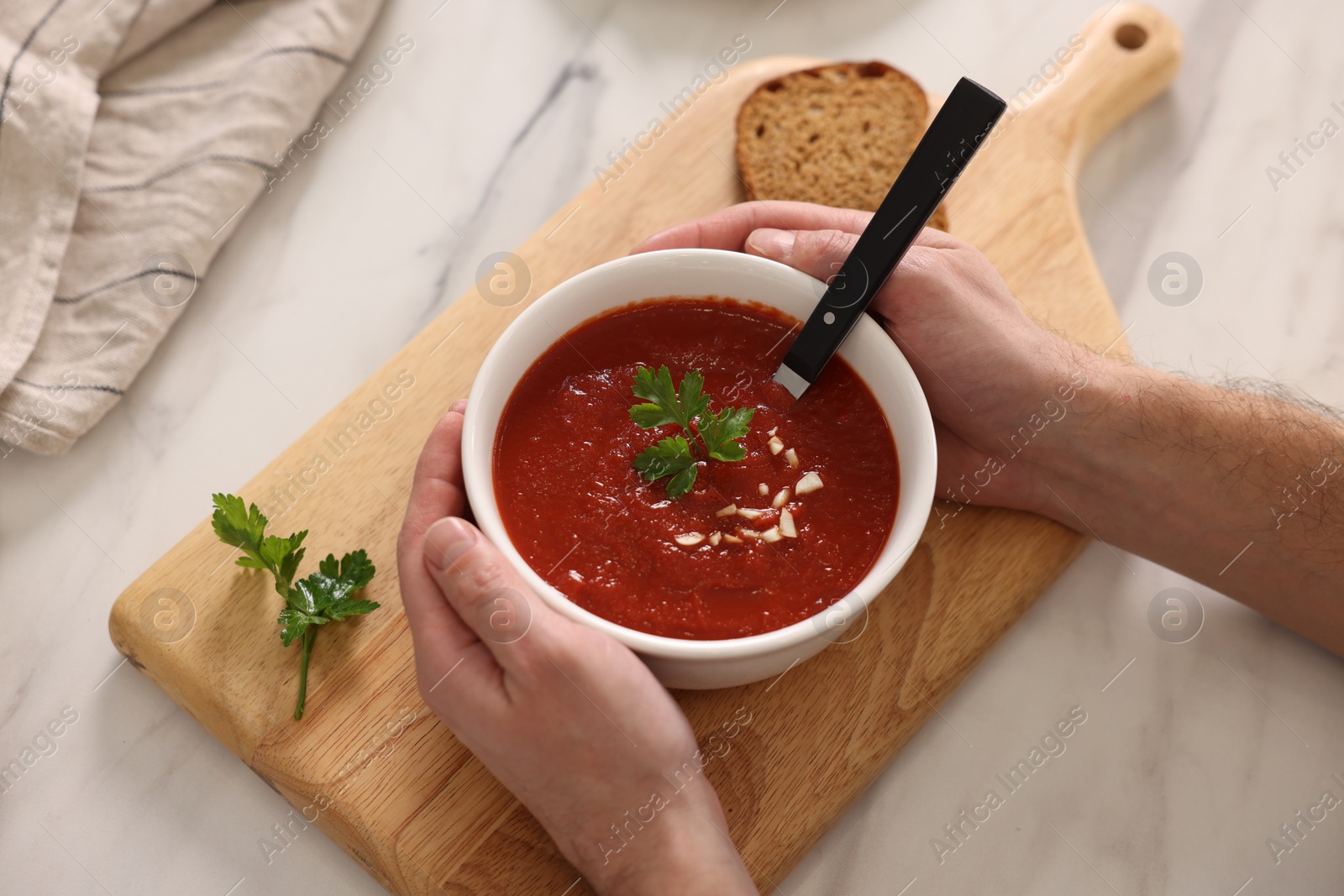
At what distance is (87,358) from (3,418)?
0.81ft

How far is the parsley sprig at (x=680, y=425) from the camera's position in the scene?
1891 mm

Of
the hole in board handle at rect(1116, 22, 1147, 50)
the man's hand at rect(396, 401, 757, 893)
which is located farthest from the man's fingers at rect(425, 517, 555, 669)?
the hole in board handle at rect(1116, 22, 1147, 50)

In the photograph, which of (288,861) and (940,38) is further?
(940,38)

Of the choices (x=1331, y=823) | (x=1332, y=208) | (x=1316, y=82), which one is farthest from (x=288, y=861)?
(x=1316, y=82)

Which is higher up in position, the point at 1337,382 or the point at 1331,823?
the point at 1337,382

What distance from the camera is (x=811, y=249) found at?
2.15 metres

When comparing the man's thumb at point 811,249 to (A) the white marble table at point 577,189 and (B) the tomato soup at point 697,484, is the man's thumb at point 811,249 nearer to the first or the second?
(B) the tomato soup at point 697,484

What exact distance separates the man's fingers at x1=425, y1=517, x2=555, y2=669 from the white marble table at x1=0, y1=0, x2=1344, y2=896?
2.92 feet

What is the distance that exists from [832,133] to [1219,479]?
4.32 feet

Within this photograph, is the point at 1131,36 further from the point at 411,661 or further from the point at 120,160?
the point at 120,160

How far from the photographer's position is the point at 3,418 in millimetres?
2529

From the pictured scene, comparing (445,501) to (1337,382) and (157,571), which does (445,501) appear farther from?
(1337,382)

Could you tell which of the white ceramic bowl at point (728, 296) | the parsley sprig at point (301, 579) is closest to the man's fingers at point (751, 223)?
the white ceramic bowl at point (728, 296)

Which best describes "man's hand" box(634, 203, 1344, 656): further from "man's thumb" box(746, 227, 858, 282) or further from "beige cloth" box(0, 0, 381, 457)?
"beige cloth" box(0, 0, 381, 457)
